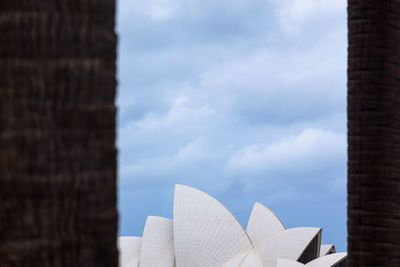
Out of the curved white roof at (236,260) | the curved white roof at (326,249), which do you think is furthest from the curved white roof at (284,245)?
the curved white roof at (326,249)

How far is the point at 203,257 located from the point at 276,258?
183 cm

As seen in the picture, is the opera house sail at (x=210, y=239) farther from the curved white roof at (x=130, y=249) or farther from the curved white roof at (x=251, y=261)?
the curved white roof at (x=251, y=261)

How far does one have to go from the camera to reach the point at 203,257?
579 inches

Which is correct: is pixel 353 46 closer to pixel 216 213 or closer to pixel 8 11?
pixel 8 11

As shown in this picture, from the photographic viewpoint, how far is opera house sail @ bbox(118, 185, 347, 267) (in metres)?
14.5

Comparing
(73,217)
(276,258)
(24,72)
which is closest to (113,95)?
(24,72)

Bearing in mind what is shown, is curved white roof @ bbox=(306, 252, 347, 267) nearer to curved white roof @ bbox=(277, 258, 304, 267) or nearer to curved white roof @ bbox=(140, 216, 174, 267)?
curved white roof @ bbox=(277, 258, 304, 267)

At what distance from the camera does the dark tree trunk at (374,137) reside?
3.60 meters

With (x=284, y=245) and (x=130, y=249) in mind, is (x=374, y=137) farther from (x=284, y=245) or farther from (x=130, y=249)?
(x=130, y=249)

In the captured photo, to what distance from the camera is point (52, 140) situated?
A: 1.53m

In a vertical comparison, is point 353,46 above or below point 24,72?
above

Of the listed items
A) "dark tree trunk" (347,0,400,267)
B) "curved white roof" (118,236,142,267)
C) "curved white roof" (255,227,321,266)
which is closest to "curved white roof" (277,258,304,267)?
"curved white roof" (255,227,321,266)

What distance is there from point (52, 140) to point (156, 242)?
14.4 metres

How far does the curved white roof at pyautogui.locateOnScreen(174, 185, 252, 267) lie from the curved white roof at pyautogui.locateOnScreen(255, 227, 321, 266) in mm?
415
